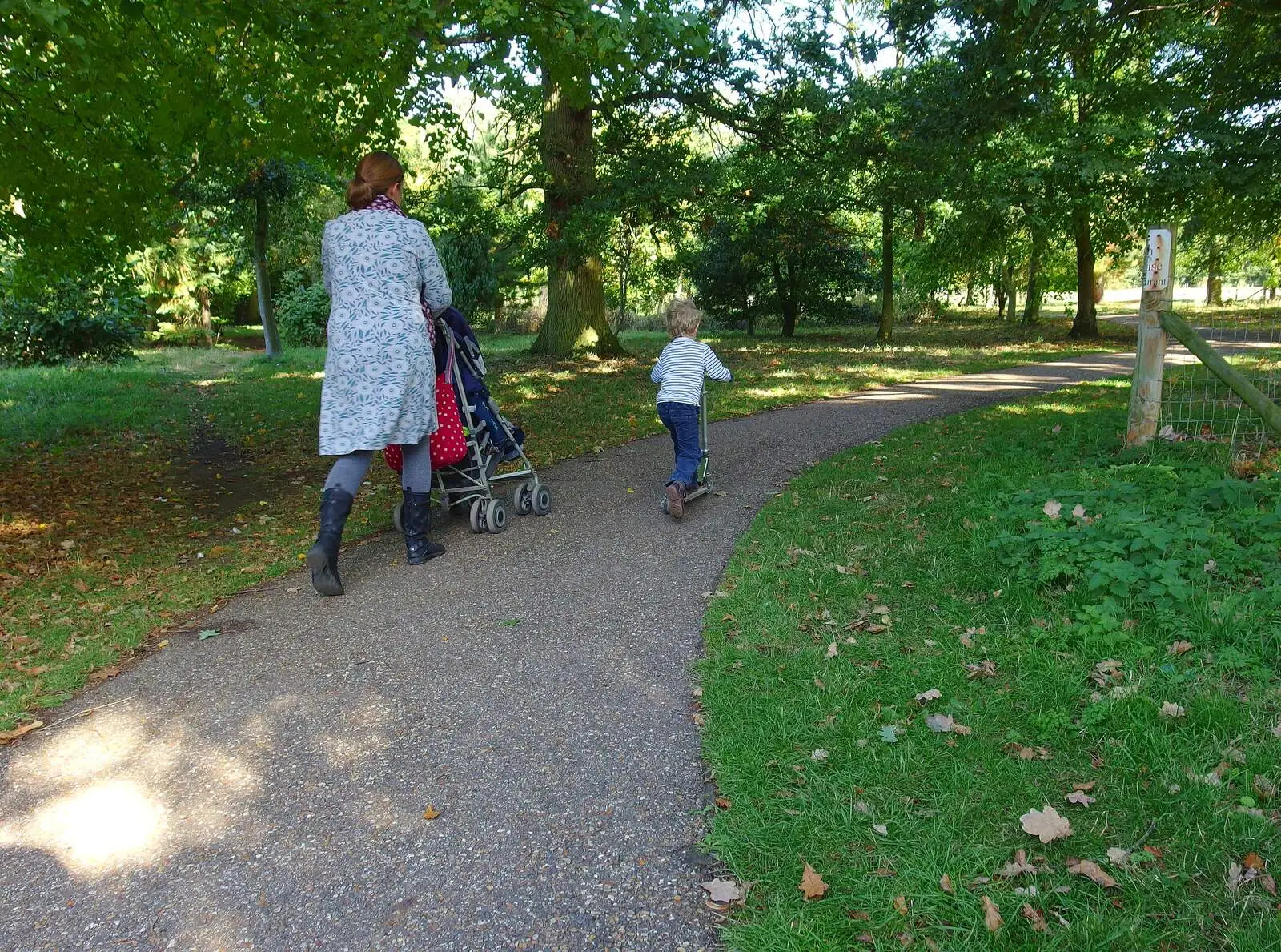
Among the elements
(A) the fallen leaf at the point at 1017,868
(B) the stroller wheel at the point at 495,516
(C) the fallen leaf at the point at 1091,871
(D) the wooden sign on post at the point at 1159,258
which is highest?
(D) the wooden sign on post at the point at 1159,258

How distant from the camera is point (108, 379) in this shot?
48.3ft

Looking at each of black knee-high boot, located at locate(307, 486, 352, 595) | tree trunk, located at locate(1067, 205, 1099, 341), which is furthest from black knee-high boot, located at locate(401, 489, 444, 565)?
tree trunk, located at locate(1067, 205, 1099, 341)

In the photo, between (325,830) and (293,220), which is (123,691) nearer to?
(325,830)

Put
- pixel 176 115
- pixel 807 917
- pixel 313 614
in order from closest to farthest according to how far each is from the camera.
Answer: pixel 807 917
pixel 313 614
pixel 176 115

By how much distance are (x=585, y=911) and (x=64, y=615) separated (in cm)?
390

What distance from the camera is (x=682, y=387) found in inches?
242

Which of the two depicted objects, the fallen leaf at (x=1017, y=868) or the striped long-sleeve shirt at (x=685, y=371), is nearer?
the fallen leaf at (x=1017, y=868)

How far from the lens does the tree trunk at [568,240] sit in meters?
14.4

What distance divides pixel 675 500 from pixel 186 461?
6022mm

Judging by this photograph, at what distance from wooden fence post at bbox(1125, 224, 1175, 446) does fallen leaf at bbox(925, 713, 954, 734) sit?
159 inches

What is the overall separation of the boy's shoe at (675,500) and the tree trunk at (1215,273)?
13.5 metres

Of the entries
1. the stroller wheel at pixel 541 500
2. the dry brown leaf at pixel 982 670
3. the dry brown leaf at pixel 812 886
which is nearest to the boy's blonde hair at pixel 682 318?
the stroller wheel at pixel 541 500

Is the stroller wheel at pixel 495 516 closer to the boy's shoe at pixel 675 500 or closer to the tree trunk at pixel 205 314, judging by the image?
the boy's shoe at pixel 675 500

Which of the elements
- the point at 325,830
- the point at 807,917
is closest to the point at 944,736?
the point at 807,917
